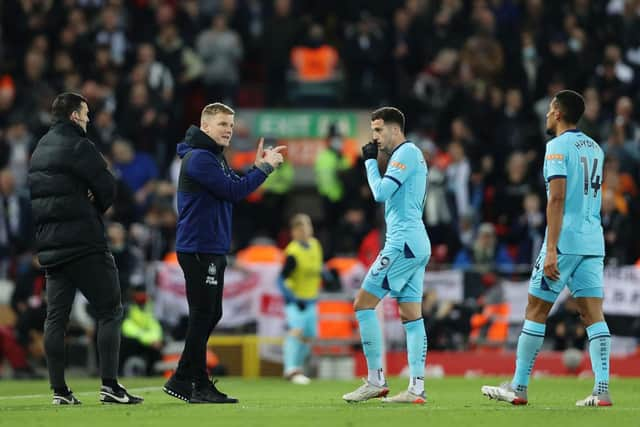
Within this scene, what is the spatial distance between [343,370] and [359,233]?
4152mm

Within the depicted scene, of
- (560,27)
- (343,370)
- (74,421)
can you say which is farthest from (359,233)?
(74,421)

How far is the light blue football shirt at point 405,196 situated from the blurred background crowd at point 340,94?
9.33m

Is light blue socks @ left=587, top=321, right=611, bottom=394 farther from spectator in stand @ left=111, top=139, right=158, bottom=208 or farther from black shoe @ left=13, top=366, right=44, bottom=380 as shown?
spectator in stand @ left=111, top=139, right=158, bottom=208

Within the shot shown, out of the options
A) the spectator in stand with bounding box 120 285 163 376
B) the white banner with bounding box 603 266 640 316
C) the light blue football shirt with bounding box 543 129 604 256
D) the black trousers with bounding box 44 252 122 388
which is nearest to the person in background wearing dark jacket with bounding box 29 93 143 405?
the black trousers with bounding box 44 252 122 388

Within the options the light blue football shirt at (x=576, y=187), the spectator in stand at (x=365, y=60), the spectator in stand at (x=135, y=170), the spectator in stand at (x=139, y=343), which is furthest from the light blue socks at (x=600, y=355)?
the spectator in stand at (x=365, y=60)

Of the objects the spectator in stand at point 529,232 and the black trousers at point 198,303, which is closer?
the black trousers at point 198,303

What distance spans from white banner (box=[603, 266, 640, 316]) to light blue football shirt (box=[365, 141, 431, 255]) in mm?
8796

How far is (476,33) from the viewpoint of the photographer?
2686 cm

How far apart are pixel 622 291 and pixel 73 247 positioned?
1051 centimetres

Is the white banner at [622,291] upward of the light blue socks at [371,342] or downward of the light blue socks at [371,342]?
upward

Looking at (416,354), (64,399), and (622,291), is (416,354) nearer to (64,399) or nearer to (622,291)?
(64,399)

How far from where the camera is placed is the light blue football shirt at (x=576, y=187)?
11609 mm

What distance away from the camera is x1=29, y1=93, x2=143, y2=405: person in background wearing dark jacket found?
39.9ft

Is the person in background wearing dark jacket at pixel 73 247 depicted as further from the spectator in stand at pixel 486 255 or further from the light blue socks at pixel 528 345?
the spectator in stand at pixel 486 255
